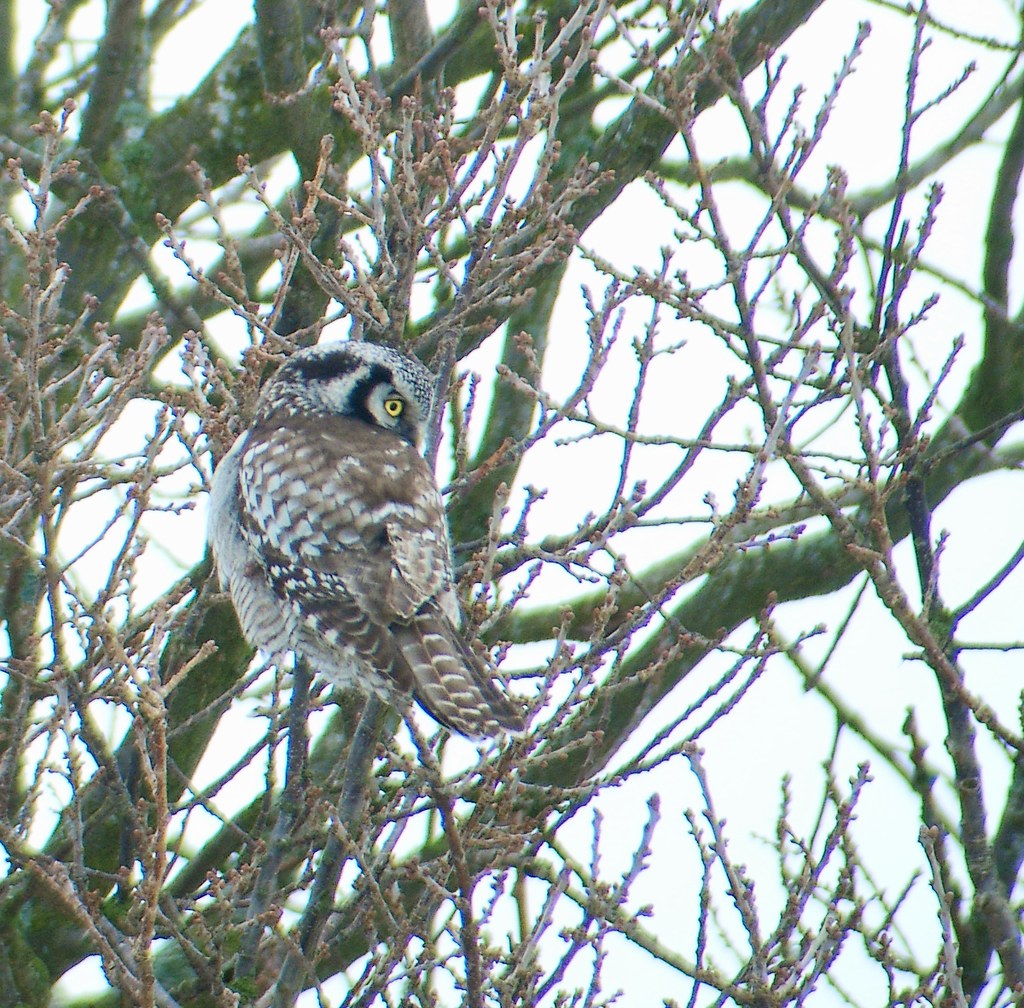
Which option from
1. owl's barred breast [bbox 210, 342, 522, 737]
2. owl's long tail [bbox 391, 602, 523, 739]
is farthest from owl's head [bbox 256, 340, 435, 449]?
owl's long tail [bbox 391, 602, 523, 739]

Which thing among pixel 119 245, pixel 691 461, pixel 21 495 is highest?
pixel 119 245

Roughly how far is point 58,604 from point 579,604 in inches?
112

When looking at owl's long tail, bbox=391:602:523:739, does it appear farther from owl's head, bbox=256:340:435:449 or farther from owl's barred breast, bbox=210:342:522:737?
owl's head, bbox=256:340:435:449

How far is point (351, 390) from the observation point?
15.3 feet

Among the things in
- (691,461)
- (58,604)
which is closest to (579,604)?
(691,461)

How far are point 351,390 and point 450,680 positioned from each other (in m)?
1.39

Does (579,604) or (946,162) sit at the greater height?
(946,162)

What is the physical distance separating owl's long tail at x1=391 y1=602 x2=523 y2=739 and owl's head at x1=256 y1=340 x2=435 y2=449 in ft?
2.57

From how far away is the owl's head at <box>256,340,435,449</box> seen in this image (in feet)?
14.5

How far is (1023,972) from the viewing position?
12.2 ft

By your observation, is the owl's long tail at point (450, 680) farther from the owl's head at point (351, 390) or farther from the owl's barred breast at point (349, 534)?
the owl's head at point (351, 390)

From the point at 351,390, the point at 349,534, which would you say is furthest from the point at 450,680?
the point at 351,390

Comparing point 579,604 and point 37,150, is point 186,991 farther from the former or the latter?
point 37,150

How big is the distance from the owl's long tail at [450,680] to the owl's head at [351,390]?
0.78 meters
